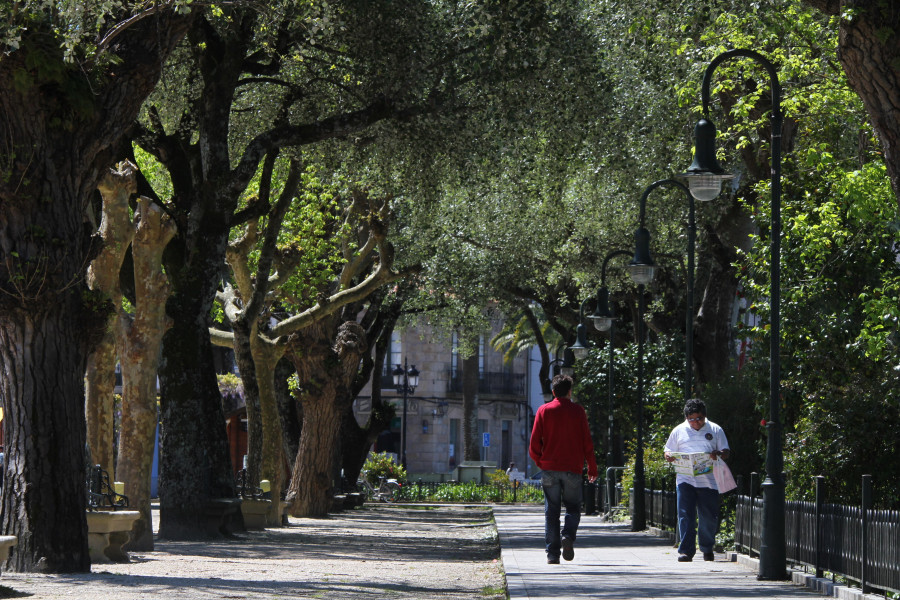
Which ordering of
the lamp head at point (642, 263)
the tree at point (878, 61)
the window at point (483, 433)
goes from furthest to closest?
the window at point (483, 433)
the lamp head at point (642, 263)
the tree at point (878, 61)

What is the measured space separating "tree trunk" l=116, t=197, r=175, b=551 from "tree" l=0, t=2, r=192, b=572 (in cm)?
458

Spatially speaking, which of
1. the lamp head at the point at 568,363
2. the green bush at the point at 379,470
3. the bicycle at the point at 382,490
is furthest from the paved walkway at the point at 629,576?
the green bush at the point at 379,470

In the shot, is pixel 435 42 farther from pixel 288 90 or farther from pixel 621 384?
pixel 621 384

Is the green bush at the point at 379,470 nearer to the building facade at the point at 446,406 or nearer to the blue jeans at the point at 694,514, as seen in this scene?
the building facade at the point at 446,406

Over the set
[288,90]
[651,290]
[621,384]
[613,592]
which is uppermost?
[288,90]

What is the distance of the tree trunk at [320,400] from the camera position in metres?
27.8

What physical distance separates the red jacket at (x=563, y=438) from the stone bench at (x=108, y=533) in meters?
4.37

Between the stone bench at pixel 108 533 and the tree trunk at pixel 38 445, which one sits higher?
the tree trunk at pixel 38 445

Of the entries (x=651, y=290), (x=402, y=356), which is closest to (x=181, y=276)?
(x=651, y=290)

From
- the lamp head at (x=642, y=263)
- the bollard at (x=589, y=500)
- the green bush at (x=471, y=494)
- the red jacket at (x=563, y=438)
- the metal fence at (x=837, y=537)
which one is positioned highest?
the lamp head at (x=642, y=263)

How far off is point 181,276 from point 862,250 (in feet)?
29.8

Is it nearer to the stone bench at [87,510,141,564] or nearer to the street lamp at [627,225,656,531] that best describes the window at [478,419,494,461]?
the street lamp at [627,225,656,531]

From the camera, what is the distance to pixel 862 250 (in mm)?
15312

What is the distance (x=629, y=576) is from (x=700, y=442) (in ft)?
4.87
